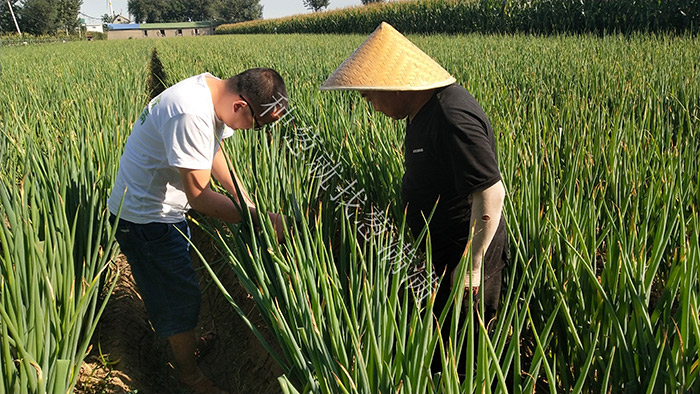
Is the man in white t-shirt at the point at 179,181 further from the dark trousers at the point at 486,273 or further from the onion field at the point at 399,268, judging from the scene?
the dark trousers at the point at 486,273

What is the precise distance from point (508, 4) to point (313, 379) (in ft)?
46.8

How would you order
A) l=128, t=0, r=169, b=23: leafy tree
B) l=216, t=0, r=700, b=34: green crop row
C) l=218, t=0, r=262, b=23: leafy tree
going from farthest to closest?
l=128, t=0, r=169, b=23: leafy tree
l=218, t=0, r=262, b=23: leafy tree
l=216, t=0, r=700, b=34: green crop row

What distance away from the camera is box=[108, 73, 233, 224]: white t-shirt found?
5.22 ft

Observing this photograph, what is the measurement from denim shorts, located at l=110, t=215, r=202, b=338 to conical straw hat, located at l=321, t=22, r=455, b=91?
91 centimetres

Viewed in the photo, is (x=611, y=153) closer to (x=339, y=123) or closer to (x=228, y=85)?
(x=339, y=123)

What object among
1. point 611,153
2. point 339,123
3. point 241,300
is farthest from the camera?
point 339,123

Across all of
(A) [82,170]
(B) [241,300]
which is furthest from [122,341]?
(A) [82,170]

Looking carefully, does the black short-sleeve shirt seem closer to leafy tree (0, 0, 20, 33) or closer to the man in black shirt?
the man in black shirt

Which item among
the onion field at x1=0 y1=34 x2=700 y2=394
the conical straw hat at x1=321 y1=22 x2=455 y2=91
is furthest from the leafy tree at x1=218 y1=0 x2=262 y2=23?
the conical straw hat at x1=321 y1=22 x2=455 y2=91

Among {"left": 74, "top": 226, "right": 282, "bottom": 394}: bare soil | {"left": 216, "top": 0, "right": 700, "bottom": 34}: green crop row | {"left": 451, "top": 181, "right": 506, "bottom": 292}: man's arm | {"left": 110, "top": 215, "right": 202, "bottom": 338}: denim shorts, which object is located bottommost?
{"left": 74, "top": 226, "right": 282, "bottom": 394}: bare soil

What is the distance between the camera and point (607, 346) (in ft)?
3.98

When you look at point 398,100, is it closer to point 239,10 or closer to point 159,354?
point 159,354

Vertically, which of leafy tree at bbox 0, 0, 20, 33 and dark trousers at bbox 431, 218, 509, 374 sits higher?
leafy tree at bbox 0, 0, 20, 33

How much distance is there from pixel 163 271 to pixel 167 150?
0.55m
